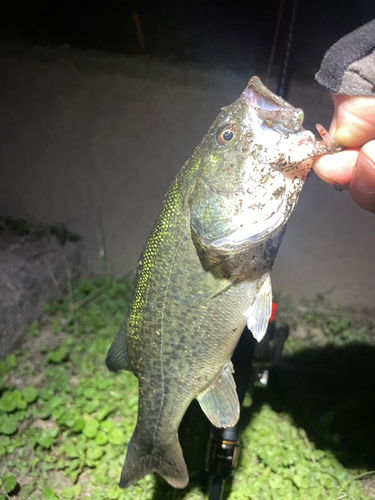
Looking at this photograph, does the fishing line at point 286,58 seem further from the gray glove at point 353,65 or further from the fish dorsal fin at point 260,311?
the fish dorsal fin at point 260,311

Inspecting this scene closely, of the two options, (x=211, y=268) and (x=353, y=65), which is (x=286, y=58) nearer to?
(x=353, y=65)

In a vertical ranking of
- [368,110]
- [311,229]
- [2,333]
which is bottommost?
[2,333]

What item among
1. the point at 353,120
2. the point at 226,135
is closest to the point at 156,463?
the point at 226,135

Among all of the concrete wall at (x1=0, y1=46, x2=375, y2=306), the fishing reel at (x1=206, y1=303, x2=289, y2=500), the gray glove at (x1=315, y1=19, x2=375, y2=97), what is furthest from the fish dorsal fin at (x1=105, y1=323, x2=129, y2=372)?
the concrete wall at (x1=0, y1=46, x2=375, y2=306)

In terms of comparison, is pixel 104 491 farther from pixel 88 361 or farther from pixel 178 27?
pixel 178 27

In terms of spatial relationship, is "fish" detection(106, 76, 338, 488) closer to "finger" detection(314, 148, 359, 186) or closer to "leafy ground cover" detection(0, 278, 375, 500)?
"finger" detection(314, 148, 359, 186)

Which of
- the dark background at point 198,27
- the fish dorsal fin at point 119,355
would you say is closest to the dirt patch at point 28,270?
the fish dorsal fin at point 119,355

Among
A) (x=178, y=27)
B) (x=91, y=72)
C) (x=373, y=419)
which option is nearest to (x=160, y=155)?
(x=91, y=72)
